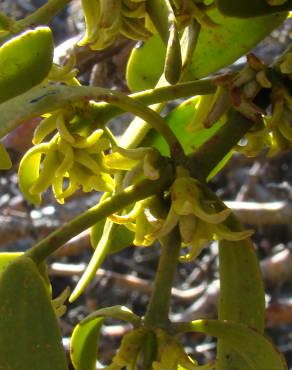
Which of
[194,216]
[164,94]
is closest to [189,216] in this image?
[194,216]

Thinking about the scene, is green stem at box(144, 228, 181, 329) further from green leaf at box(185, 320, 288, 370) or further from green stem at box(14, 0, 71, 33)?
green stem at box(14, 0, 71, 33)

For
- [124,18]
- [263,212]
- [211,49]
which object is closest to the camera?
[124,18]

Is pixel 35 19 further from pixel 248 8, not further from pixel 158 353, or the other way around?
pixel 158 353

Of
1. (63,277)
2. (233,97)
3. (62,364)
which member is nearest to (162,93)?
(233,97)

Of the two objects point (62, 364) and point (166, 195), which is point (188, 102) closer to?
point (166, 195)

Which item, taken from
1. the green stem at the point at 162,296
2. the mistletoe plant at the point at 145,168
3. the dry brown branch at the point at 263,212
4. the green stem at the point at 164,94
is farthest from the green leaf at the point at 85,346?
the dry brown branch at the point at 263,212

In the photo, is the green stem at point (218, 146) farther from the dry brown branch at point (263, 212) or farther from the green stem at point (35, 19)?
the dry brown branch at point (263, 212)

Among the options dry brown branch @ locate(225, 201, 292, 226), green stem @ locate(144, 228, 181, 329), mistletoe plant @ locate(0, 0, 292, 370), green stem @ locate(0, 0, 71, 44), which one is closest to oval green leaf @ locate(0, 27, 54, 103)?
mistletoe plant @ locate(0, 0, 292, 370)
